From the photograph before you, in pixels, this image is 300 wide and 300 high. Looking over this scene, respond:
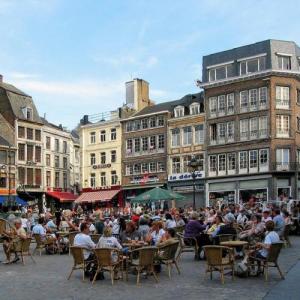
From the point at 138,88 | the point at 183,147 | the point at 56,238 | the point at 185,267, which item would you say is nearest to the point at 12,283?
the point at 185,267

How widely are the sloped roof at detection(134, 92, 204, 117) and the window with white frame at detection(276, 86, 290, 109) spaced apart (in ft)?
29.1

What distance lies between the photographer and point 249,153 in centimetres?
4944

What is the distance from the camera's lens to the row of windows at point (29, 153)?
6053cm

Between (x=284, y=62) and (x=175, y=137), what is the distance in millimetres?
12816

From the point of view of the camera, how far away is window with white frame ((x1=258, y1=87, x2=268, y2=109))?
160 ft

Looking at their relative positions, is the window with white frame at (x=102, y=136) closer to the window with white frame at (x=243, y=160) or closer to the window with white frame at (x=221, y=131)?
the window with white frame at (x=221, y=131)

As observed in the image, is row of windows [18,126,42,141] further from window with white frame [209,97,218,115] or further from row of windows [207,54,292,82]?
row of windows [207,54,292,82]

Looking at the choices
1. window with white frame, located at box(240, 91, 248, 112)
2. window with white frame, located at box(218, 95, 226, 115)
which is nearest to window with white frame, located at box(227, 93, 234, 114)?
window with white frame, located at box(218, 95, 226, 115)

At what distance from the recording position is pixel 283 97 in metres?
→ 49.0

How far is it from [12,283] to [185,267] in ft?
14.6

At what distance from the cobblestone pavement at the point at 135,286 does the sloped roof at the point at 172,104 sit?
4275 centimetres

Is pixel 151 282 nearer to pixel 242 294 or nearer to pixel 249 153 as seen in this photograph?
pixel 242 294

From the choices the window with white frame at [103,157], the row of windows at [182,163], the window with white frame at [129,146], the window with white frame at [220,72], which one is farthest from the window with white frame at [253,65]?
the window with white frame at [103,157]

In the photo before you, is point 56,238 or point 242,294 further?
point 56,238
